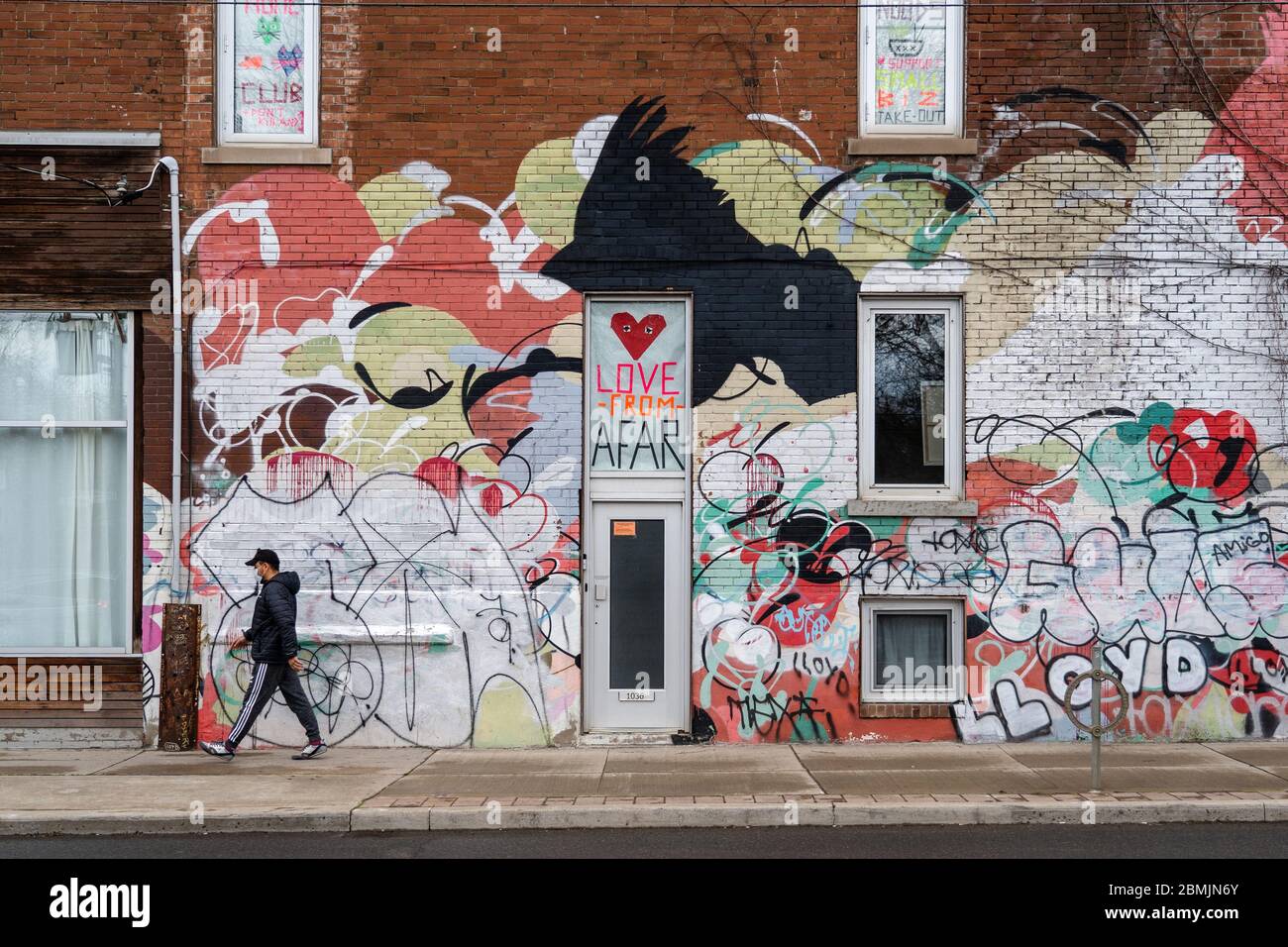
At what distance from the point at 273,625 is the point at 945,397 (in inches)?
239

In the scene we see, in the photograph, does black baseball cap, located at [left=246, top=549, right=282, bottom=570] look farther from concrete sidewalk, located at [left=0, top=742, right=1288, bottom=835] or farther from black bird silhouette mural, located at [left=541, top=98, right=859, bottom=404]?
black bird silhouette mural, located at [left=541, top=98, right=859, bottom=404]

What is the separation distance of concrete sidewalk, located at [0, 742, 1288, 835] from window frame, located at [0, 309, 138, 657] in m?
0.87

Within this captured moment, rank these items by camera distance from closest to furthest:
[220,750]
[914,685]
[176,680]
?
1. [220,750]
2. [176,680]
3. [914,685]

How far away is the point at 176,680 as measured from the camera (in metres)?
10.4

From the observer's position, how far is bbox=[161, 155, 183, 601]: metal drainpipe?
1044cm

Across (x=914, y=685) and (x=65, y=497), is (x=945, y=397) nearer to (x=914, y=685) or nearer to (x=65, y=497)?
(x=914, y=685)

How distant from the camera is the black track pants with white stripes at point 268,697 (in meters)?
9.85

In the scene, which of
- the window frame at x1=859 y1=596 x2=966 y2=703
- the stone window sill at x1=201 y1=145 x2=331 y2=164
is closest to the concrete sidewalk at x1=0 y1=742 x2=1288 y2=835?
the window frame at x1=859 y1=596 x2=966 y2=703

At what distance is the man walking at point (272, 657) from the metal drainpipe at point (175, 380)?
1.00 metres

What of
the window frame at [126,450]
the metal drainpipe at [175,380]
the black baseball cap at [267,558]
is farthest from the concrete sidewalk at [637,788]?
the metal drainpipe at [175,380]

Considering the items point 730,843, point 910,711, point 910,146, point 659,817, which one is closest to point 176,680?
point 659,817

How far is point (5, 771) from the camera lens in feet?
31.2

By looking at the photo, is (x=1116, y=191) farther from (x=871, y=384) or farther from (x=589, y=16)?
(x=589, y=16)

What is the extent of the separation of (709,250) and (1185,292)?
4187 mm
